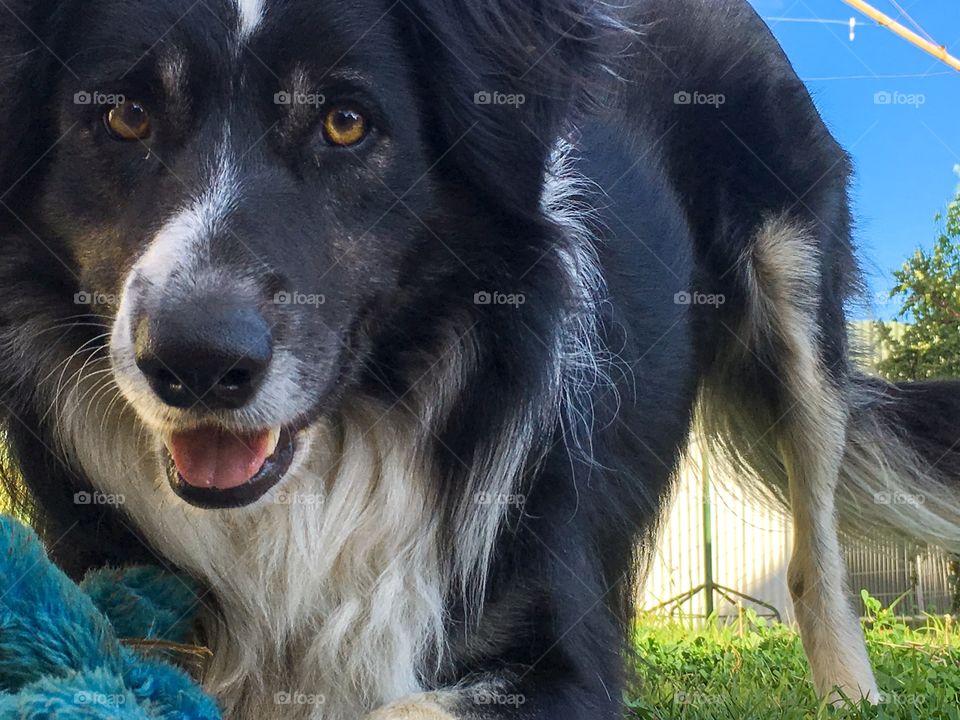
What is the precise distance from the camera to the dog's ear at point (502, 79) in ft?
8.30

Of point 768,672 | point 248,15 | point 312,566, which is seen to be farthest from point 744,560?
point 248,15

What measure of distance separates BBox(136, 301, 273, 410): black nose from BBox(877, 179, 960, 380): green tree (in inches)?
263

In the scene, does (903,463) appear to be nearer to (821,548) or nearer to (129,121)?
(821,548)

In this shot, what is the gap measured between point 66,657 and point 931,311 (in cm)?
751

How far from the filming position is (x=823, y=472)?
426cm

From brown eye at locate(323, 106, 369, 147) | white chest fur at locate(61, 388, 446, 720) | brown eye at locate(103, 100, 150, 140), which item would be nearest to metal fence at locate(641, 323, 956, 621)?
white chest fur at locate(61, 388, 446, 720)

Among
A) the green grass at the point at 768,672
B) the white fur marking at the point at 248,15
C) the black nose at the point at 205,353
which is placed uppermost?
the white fur marking at the point at 248,15

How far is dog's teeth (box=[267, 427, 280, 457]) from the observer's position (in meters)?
2.25

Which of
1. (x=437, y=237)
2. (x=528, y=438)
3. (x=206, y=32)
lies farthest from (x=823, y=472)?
(x=206, y=32)

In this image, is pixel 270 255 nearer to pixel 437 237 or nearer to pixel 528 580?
pixel 437 237

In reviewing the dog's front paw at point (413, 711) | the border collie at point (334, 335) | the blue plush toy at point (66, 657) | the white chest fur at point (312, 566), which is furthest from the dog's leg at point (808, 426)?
the blue plush toy at point (66, 657)

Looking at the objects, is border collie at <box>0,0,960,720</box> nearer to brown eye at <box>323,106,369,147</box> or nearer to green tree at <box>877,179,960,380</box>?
brown eye at <box>323,106,369,147</box>

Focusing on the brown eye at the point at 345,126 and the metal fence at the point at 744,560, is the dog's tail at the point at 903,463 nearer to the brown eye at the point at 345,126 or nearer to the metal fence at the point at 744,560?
the metal fence at the point at 744,560

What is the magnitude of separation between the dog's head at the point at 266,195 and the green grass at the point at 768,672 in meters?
1.50
